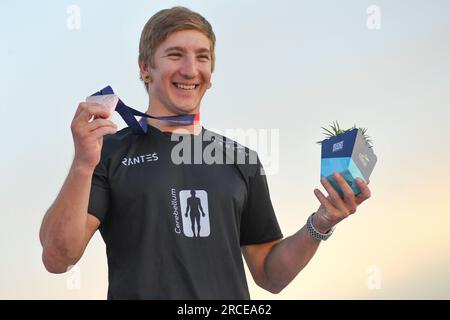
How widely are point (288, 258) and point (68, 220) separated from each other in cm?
158

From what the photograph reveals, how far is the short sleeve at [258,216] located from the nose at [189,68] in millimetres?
835

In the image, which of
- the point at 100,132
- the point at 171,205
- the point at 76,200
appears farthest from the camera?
the point at 171,205

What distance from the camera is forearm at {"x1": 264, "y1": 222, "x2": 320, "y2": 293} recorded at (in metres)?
3.88

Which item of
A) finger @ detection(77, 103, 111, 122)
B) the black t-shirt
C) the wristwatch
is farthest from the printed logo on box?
finger @ detection(77, 103, 111, 122)

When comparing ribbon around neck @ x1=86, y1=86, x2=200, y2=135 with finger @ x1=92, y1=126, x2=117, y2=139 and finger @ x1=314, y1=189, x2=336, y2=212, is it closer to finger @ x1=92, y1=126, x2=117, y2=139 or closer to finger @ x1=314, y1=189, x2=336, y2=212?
finger @ x1=92, y1=126, x2=117, y2=139

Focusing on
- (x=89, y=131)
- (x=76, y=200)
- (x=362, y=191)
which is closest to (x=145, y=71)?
(x=89, y=131)

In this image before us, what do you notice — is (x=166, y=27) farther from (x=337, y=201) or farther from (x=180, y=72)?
(x=337, y=201)

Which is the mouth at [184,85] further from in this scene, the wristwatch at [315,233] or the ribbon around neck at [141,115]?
the wristwatch at [315,233]

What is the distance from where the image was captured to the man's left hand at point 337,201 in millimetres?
3475

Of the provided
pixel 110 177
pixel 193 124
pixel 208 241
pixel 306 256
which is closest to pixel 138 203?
pixel 110 177

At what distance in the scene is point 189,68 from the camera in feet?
12.7

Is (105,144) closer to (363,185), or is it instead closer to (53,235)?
(53,235)

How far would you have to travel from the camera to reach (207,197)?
3.71 m

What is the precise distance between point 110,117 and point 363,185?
1.57 metres
